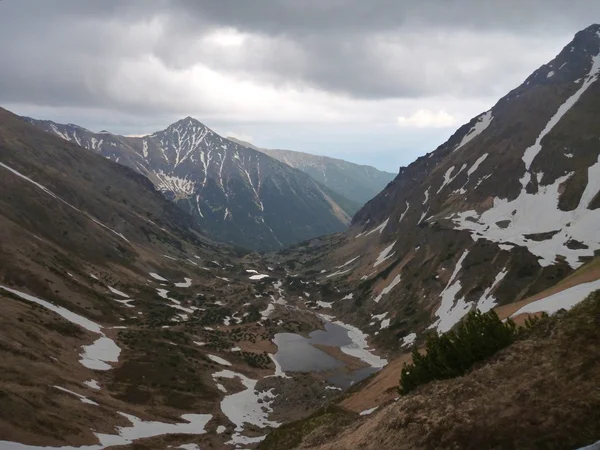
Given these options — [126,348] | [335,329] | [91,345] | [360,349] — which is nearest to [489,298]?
[360,349]

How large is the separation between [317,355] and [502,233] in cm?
6329

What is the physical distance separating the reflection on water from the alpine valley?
791 millimetres

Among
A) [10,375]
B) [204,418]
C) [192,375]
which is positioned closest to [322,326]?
[192,375]

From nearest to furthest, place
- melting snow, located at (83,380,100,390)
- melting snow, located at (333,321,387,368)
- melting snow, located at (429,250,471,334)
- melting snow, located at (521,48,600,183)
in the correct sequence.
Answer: melting snow, located at (83,380,100,390) < melting snow, located at (429,250,471,334) < melting snow, located at (333,321,387,368) < melting snow, located at (521,48,600,183)

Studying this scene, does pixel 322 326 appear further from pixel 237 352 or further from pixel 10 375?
pixel 10 375

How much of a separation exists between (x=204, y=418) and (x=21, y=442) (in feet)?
110

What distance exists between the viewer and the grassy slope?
16.3 metres

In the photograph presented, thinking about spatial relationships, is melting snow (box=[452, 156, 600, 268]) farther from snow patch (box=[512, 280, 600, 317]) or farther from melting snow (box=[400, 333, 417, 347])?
snow patch (box=[512, 280, 600, 317])

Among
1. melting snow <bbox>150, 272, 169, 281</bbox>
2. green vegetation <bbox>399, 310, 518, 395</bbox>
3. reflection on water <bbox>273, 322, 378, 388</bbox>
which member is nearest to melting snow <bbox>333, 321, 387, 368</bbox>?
reflection on water <bbox>273, 322, 378, 388</bbox>

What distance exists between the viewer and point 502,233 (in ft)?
434

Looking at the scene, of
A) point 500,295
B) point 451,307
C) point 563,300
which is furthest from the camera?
point 451,307

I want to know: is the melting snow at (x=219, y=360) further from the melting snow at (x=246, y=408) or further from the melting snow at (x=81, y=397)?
the melting snow at (x=81, y=397)

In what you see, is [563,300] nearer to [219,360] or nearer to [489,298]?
[489,298]

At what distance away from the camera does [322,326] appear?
509 feet
